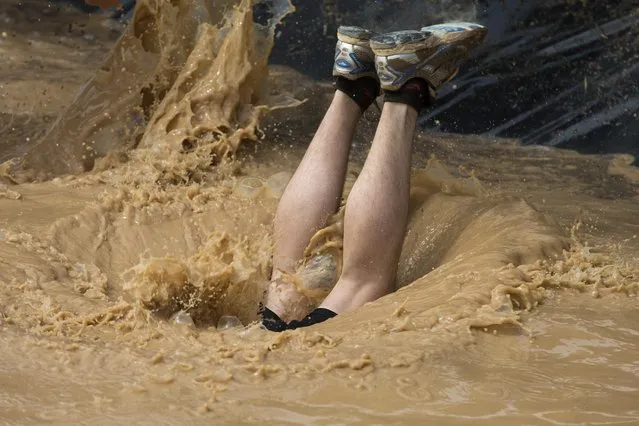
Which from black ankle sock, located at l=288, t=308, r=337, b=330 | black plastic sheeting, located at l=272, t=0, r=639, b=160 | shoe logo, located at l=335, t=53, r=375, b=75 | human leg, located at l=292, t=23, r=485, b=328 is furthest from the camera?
black plastic sheeting, located at l=272, t=0, r=639, b=160

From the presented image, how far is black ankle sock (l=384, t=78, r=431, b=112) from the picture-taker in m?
2.83

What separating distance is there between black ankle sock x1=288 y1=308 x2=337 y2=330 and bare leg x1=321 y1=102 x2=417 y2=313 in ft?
0.10

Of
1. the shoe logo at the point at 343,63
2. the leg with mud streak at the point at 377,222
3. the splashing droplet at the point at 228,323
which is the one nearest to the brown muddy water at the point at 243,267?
the splashing droplet at the point at 228,323

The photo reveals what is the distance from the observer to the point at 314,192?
2.93 meters

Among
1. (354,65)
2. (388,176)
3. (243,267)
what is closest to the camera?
(388,176)

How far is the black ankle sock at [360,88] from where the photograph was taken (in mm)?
2992

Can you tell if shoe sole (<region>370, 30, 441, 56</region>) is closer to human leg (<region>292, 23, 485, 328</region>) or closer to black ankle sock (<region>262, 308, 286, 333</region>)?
human leg (<region>292, 23, 485, 328</region>)

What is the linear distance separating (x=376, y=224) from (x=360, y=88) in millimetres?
502

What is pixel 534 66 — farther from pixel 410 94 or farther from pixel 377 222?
pixel 377 222

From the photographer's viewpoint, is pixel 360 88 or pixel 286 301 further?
pixel 360 88

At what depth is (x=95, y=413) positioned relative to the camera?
1833 millimetres

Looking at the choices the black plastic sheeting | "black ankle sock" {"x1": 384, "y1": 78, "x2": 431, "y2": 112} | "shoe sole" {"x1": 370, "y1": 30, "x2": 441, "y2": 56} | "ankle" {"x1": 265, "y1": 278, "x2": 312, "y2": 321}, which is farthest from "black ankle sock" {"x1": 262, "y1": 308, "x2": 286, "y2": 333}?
the black plastic sheeting

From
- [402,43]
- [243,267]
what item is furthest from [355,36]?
[243,267]

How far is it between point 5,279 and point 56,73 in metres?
2.93
